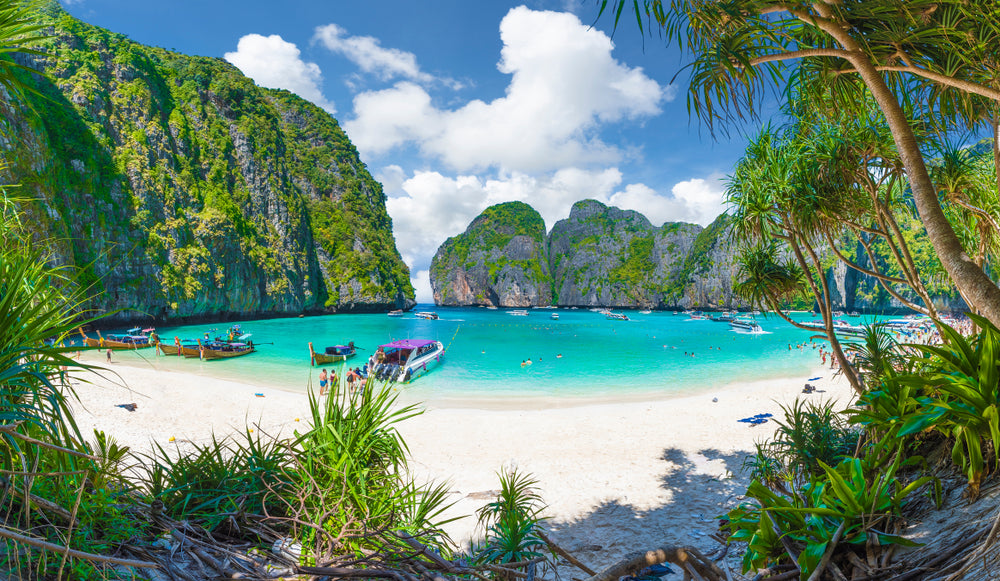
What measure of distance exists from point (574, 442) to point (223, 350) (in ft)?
80.0

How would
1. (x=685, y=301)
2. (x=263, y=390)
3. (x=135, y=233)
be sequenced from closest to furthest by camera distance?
(x=263, y=390) → (x=135, y=233) → (x=685, y=301)

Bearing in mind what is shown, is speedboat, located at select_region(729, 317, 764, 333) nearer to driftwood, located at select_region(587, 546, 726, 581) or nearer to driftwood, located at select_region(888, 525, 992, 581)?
driftwood, located at select_region(888, 525, 992, 581)

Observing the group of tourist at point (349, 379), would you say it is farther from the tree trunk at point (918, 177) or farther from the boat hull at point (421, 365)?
the tree trunk at point (918, 177)

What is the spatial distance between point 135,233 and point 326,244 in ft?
99.0

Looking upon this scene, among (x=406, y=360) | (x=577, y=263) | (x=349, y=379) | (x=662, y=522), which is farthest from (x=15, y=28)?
(x=577, y=263)

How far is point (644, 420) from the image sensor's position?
1220 centimetres

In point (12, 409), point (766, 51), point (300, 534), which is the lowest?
point (300, 534)

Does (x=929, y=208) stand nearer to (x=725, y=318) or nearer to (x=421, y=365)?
(x=421, y=365)

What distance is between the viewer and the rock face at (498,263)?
403ft

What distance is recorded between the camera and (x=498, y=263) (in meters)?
125

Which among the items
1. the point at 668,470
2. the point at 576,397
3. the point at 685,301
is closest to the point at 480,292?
the point at 685,301

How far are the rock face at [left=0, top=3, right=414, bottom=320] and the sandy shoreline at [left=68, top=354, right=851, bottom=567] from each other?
1727 cm

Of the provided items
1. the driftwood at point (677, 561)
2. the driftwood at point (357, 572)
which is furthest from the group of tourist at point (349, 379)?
the driftwood at point (677, 561)

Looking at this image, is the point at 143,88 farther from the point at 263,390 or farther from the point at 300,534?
the point at 300,534
